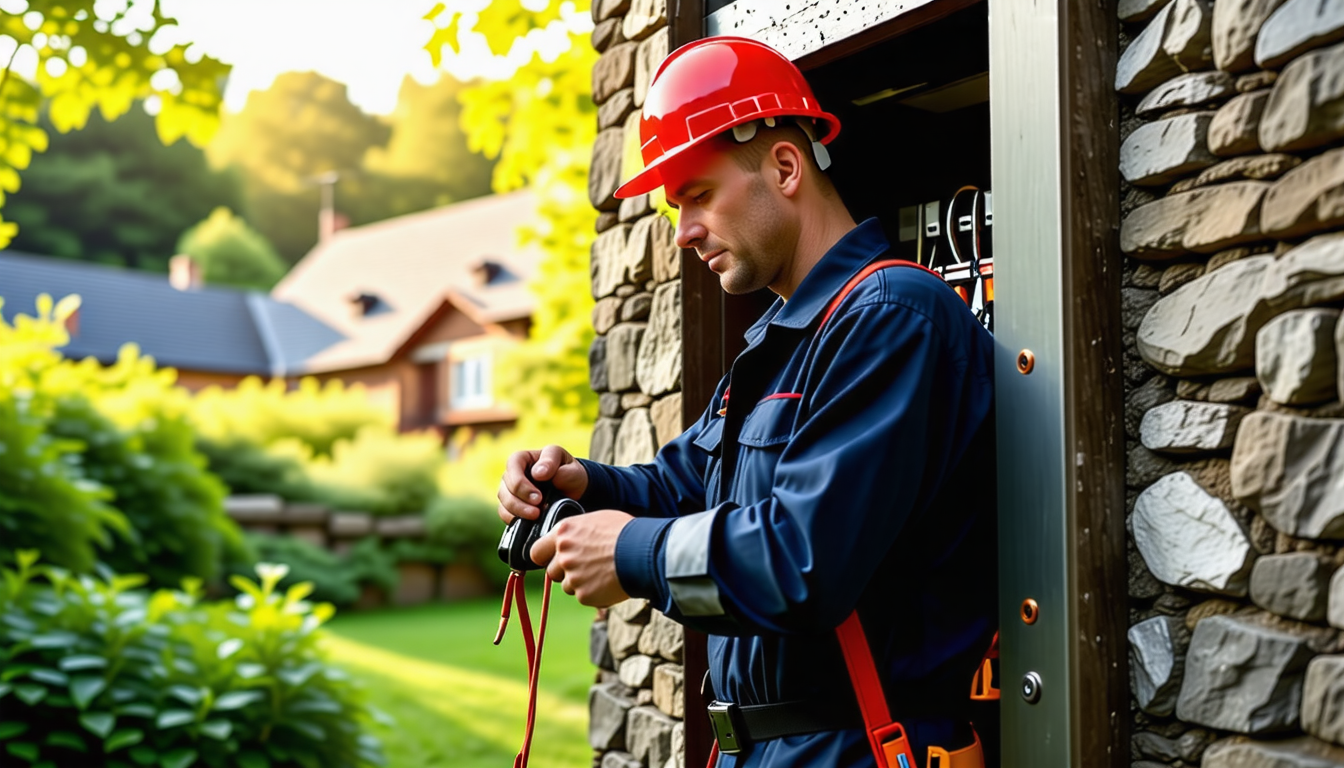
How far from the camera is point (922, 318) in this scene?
1.82 m

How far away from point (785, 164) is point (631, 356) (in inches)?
59.1

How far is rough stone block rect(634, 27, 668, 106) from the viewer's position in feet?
11.0

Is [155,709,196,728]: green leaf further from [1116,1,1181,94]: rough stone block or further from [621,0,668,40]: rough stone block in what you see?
[1116,1,1181,94]: rough stone block

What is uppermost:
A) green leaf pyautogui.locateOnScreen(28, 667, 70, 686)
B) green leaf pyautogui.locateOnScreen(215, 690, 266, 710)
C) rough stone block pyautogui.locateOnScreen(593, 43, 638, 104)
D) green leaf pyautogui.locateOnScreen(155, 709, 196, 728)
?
rough stone block pyautogui.locateOnScreen(593, 43, 638, 104)

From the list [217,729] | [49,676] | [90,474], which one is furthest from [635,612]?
[90,474]

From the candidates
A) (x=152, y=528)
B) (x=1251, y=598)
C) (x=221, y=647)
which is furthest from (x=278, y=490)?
(x=1251, y=598)

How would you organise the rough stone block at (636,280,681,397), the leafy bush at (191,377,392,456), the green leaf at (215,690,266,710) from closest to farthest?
1. the rough stone block at (636,280,681,397)
2. the green leaf at (215,690,266,710)
3. the leafy bush at (191,377,392,456)

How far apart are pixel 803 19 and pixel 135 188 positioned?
49321 mm

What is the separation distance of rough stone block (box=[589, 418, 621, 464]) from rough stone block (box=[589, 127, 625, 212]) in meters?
0.40

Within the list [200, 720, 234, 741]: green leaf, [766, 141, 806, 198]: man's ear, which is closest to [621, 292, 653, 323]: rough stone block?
[766, 141, 806, 198]: man's ear

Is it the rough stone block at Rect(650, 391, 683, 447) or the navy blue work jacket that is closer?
the navy blue work jacket

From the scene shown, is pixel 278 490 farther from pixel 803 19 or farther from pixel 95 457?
pixel 803 19

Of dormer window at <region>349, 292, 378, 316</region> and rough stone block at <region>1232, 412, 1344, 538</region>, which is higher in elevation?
dormer window at <region>349, 292, 378, 316</region>

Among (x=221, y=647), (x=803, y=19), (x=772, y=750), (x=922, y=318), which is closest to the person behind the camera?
(x=922, y=318)
